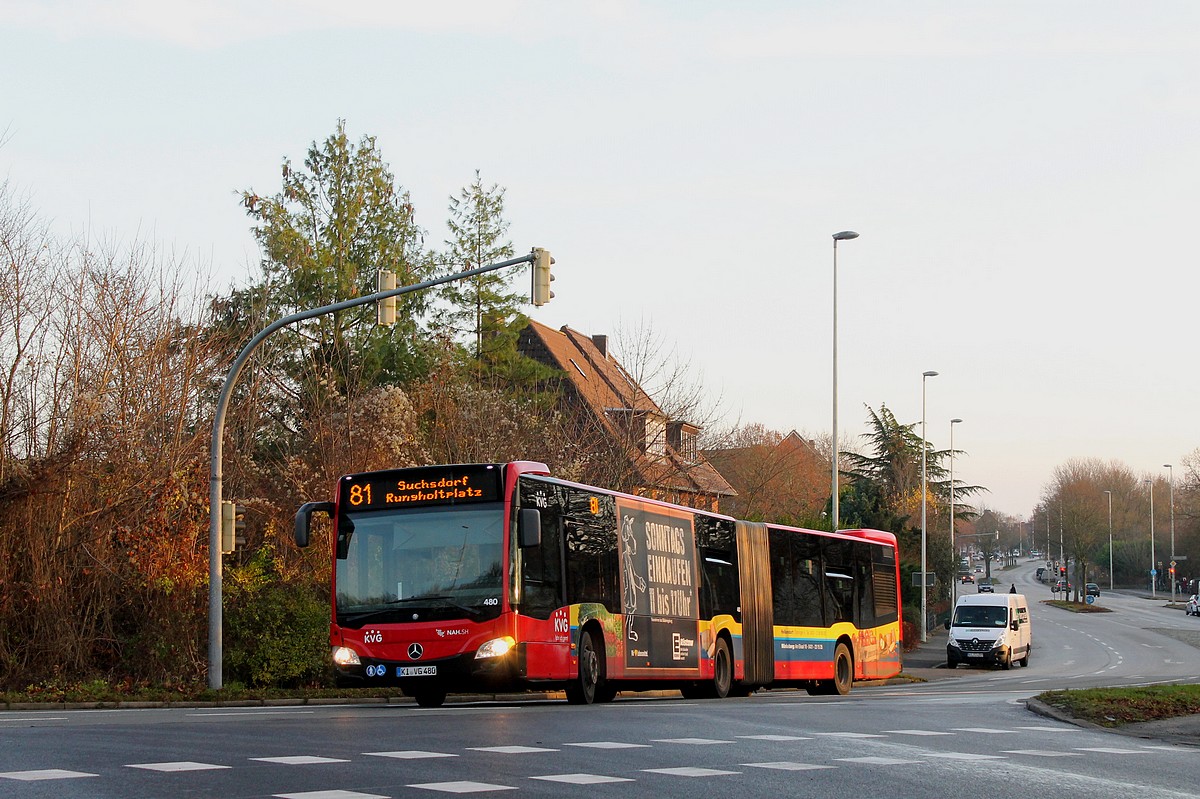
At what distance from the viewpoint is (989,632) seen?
4753 centimetres

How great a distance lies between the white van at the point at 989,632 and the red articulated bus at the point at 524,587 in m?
24.1

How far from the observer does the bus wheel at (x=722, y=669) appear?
78.7 ft

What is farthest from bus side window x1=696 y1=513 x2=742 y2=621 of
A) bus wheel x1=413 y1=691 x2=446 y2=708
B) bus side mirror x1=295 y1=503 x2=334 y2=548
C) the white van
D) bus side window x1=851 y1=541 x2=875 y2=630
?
the white van

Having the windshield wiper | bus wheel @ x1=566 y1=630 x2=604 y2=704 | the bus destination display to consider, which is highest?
the bus destination display

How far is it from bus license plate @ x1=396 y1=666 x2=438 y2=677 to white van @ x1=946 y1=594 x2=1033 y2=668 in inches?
1295

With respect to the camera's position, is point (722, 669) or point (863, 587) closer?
point (722, 669)

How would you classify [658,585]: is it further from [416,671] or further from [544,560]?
[416,671]

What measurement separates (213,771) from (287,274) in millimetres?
36848

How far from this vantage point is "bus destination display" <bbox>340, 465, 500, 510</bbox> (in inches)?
721

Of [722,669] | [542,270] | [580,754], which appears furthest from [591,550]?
[580,754]

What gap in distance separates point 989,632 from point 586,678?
3107cm

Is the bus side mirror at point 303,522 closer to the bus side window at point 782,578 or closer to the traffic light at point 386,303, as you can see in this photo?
the traffic light at point 386,303

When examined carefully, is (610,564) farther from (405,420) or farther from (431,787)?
(405,420)

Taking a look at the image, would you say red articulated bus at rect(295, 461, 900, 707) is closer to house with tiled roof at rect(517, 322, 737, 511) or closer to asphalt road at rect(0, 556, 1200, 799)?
asphalt road at rect(0, 556, 1200, 799)
